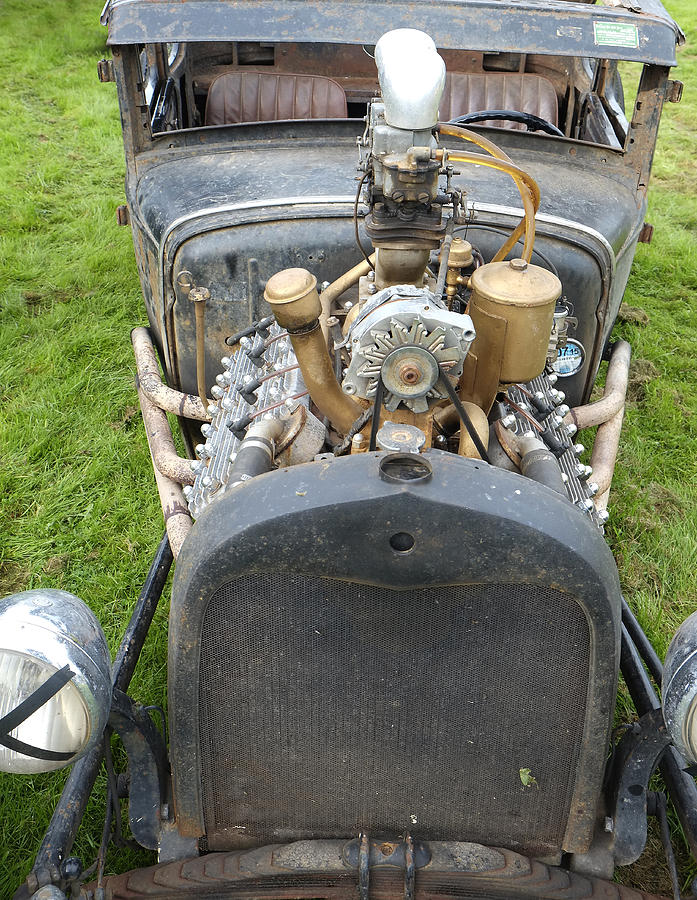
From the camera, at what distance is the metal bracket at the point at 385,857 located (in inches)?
54.7

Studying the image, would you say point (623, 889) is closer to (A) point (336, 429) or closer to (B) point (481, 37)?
(A) point (336, 429)

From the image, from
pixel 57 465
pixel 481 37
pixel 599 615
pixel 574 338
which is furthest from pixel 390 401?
pixel 57 465

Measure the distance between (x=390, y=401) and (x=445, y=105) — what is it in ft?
8.47

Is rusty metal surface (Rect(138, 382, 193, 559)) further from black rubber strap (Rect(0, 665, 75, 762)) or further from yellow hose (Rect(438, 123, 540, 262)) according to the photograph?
yellow hose (Rect(438, 123, 540, 262))

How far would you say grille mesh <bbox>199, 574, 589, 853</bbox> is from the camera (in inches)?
50.6

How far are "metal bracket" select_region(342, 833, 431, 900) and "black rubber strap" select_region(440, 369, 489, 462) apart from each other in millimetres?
711

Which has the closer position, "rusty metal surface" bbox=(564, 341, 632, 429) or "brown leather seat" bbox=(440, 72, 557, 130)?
"rusty metal surface" bbox=(564, 341, 632, 429)

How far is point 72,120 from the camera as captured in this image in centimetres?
623

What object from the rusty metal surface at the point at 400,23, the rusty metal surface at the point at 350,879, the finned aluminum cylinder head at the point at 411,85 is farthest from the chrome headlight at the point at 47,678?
the rusty metal surface at the point at 400,23

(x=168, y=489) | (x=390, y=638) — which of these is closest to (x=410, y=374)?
(x=390, y=638)

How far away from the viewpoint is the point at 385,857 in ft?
4.68

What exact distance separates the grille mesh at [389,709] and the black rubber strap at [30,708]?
220 mm

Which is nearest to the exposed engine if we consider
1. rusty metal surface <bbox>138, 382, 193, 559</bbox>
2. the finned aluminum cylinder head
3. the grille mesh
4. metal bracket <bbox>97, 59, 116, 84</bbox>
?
the finned aluminum cylinder head

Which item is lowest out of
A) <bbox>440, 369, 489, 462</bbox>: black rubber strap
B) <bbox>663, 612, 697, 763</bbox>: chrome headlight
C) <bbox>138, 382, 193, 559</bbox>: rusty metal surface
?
<bbox>138, 382, 193, 559</bbox>: rusty metal surface
